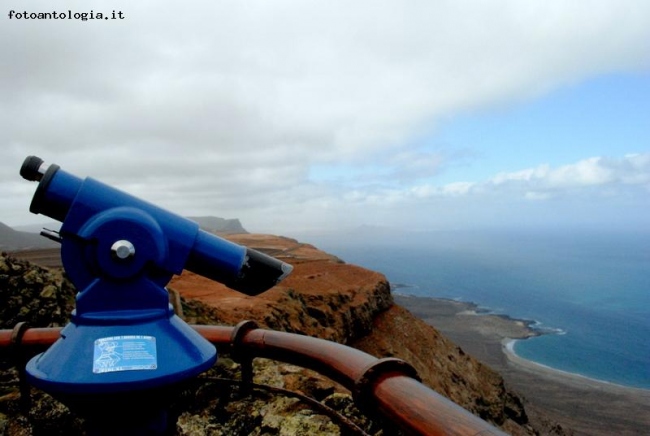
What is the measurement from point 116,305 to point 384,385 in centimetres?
104

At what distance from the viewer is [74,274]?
6.12ft

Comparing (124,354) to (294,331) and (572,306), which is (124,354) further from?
(572,306)

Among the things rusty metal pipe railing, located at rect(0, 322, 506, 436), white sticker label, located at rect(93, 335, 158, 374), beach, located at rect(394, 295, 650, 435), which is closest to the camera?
rusty metal pipe railing, located at rect(0, 322, 506, 436)

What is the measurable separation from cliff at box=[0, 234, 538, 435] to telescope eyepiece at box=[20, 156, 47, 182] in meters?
1.62

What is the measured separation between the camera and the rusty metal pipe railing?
126cm

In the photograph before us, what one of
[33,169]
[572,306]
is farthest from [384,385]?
[572,306]

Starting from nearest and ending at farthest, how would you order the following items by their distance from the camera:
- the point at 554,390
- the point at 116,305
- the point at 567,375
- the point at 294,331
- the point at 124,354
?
1. the point at 124,354
2. the point at 116,305
3. the point at 294,331
4. the point at 554,390
5. the point at 567,375

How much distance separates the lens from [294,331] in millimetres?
13961

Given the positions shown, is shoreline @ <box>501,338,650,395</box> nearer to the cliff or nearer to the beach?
the beach

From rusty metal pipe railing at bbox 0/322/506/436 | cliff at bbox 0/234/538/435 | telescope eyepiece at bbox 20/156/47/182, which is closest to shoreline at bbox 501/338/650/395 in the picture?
cliff at bbox 0/234/538/435

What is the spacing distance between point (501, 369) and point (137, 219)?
2787 inches

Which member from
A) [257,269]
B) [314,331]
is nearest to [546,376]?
[314,331]

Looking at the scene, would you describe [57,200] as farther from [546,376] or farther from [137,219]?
[546,376]

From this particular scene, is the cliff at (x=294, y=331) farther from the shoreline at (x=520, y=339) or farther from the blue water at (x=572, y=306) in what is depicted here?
the blue water at (x=572, y=306)
